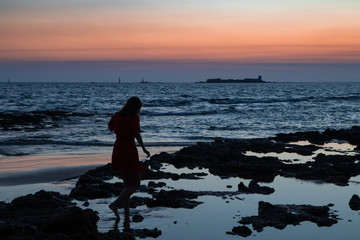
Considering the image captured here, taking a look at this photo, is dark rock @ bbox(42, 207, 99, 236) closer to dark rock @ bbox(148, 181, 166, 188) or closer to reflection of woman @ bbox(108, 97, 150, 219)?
reflection of woman @ bbox(108, 97, 150, 219)

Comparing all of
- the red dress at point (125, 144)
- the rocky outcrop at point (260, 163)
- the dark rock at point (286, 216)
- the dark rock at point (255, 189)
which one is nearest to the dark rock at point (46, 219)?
the red dress at point (125, 144)

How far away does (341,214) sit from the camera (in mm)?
6656

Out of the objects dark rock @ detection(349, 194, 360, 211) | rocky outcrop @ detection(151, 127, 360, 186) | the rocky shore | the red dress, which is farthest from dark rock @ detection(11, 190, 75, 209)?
dark rock @ detection(349, 194, 360, 211)

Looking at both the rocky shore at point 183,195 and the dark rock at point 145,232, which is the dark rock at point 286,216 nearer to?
the rocky shore at point 183,195

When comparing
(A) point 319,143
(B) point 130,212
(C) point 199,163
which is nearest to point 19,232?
(B) point 130,212

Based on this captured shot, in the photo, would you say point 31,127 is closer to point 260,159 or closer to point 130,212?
point 260,159

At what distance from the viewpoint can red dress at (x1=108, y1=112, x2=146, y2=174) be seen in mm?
6348

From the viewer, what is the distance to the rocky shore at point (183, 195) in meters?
5.43

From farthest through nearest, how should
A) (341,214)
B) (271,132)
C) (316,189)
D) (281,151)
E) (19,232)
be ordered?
(271,132)
(281,151)
(316,189)
(341,214)
(19,232)

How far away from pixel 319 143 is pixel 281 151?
2949 mm

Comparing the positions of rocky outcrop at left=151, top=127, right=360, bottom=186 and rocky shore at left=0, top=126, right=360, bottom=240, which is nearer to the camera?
rocky shore at left=0, top=126, right=360, bottom=240

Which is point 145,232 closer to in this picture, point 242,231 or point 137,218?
point 137,218

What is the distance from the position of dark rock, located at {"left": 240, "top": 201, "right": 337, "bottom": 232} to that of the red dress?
1.74 metres

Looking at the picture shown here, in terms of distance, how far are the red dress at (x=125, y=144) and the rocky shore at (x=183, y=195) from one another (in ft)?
2.40
